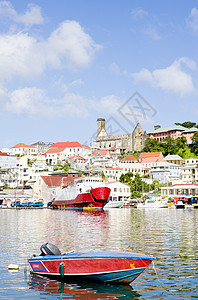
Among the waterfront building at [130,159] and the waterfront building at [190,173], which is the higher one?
the waterfront building at [130,159]

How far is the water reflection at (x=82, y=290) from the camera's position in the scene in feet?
54.2

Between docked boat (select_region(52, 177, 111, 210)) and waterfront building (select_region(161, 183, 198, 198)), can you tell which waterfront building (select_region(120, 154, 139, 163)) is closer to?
waterfront building (select_region(161, 183, 198, 198))

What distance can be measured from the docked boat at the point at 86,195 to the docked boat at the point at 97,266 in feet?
229

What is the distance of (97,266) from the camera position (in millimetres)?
17797

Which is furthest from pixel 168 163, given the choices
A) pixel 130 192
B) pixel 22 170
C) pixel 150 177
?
pixel 22 170

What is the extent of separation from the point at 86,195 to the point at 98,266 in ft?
241

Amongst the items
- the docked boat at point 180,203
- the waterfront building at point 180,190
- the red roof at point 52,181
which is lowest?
the docked boat at point 180,203

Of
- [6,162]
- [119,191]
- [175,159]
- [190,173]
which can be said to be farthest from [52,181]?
[6,162]

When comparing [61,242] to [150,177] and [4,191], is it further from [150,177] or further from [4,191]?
[150,177]

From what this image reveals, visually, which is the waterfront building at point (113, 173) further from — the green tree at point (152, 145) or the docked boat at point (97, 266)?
the docked boat at point (97, 266)

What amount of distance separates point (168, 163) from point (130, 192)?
37.5m

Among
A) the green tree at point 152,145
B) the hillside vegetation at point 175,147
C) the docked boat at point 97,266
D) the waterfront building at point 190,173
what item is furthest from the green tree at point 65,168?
the docked boat at point 97,266

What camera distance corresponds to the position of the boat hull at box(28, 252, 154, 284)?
56.9 feet

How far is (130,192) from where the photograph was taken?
438ft
